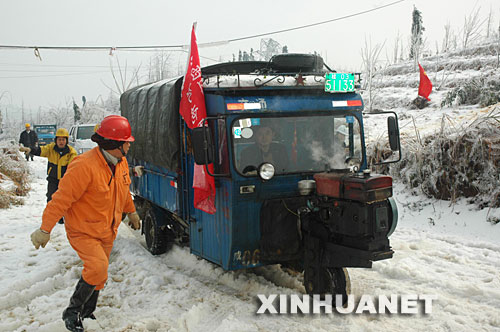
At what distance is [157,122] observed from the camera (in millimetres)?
6824

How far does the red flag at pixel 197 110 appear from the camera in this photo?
17.2 ft

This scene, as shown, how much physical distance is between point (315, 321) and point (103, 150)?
2.76 meters

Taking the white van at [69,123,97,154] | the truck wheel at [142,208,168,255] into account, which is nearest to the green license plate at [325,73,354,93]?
the truck wheel at [142,208,168,255]

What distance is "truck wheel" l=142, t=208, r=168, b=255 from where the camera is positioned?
745 cm

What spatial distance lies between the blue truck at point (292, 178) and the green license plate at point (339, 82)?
13mm

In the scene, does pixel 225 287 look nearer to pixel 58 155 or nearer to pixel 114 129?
pixel 114 129

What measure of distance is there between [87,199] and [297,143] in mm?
2507

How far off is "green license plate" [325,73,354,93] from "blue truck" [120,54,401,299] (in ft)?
0.04

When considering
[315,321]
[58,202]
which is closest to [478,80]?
[315,321]

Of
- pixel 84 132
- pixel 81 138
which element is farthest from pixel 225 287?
pixel 84 132

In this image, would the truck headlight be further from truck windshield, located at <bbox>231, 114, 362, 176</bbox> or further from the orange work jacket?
the orange work jacket

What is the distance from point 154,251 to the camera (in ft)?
24.5

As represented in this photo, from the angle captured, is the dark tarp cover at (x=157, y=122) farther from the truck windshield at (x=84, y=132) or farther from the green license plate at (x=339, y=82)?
the truck windshield at (x=84, y=132)

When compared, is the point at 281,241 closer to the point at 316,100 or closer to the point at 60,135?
the point at 316,100
